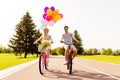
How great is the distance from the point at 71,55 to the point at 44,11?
4.33m

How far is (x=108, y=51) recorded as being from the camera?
15675 centimetres

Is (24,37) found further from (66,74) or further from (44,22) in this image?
(66,74)

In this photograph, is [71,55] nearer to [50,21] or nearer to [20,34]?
[50,21]

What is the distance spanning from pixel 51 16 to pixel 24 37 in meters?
50.6

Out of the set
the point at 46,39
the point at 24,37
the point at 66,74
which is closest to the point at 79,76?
the point at 66,74

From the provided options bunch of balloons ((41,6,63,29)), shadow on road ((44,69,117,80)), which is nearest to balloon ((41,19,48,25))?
bunch of balloons ((41,6,63,29))

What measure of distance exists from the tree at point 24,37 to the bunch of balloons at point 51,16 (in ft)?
162

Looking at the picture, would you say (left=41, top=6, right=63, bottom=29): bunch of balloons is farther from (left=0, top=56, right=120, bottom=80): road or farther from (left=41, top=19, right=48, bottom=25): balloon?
(left=0, top=56, right=120, bottom=80): road

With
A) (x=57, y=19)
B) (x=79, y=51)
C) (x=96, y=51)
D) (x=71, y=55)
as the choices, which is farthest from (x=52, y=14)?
(x=96, y=51)

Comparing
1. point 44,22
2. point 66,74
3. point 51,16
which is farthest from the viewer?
point 44,22

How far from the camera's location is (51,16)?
15.9 metres

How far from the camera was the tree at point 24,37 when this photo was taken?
6525 cm

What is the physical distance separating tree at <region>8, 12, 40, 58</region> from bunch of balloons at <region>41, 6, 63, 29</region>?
4949 centimetres

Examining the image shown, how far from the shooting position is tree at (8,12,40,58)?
65250mm
